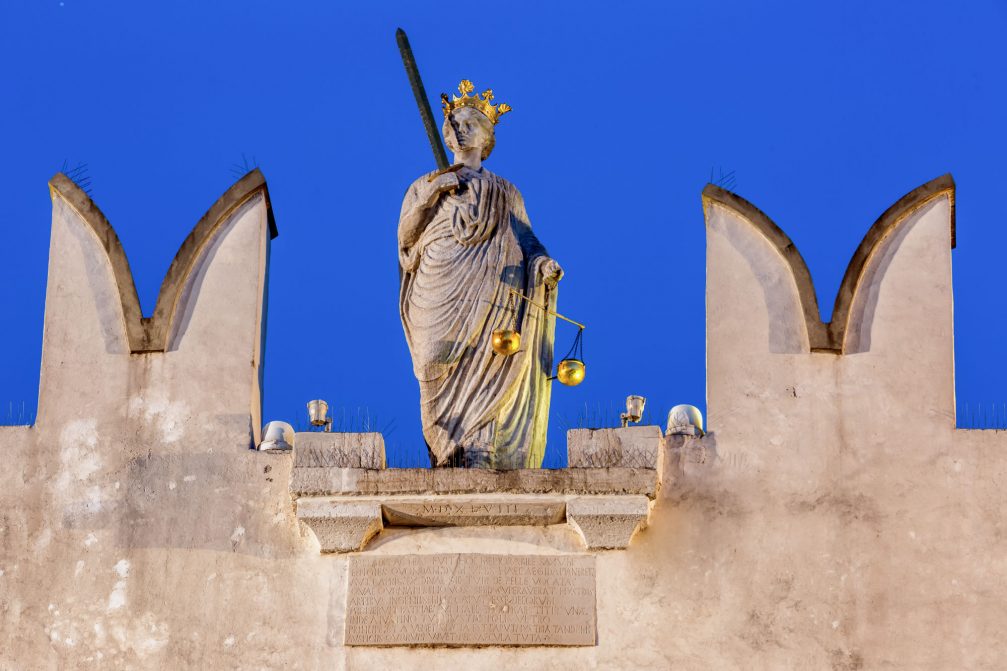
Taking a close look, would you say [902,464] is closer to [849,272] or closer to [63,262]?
[849,272]

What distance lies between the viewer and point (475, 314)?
56.4 ft

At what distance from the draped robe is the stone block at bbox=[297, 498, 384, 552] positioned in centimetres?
74

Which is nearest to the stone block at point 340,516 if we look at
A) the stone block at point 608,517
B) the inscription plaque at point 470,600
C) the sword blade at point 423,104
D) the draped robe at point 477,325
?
the inscription plaque at point 470,600

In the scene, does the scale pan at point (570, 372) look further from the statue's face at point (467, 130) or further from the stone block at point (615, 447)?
the statue's face at point (467, 130)

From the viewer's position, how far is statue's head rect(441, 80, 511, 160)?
1802 centimetres

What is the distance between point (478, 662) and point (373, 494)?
141 cm

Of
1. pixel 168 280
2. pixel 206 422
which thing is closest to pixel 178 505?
pixel 206 422

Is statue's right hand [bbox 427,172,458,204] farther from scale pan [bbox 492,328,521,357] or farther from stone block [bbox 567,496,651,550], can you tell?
stone block [bbox 567,496,651,550]

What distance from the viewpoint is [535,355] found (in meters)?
17.3

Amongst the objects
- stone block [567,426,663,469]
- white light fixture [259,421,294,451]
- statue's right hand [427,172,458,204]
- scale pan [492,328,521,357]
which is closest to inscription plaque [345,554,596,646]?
stone block [567,426,663,469]

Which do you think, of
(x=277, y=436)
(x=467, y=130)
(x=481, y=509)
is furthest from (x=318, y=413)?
(x=467, y=130)

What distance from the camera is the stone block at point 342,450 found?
1659cm

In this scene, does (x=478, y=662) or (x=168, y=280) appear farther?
(x=168, y=280)

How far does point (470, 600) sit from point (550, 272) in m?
2.61
